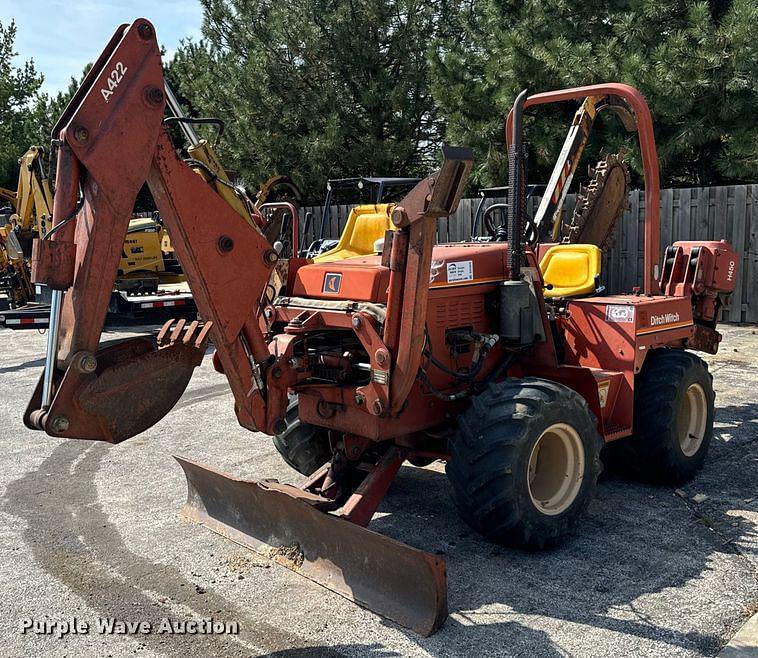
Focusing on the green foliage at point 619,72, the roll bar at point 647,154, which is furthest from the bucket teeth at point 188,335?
the green foliage at point 619,72

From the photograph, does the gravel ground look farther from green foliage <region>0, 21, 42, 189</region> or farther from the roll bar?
green foliage <region>0, 21, 42, 189</region>

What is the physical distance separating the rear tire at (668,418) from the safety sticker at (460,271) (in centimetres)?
160

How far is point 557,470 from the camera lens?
4.63 metres

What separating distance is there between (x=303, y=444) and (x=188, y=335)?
1783 mm

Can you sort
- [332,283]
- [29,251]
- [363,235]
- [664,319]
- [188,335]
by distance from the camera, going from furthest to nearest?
[29,251] → [363,235] → [664,319] → [332,283] → [188,335]

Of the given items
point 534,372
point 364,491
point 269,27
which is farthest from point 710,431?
point 269,27

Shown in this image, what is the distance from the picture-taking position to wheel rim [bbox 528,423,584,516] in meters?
4.46

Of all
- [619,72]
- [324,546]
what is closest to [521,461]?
[324,546]

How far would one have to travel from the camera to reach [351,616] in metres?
3.81

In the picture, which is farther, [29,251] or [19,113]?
[19,113]

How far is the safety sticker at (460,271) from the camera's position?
4.78 metres

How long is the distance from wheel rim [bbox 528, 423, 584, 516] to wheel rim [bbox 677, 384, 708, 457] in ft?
5.10

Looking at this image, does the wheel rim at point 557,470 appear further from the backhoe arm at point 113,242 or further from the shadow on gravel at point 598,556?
the backhoe arm at point 113,242

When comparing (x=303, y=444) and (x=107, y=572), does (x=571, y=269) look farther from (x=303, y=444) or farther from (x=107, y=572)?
(x=107, y=572)
